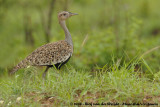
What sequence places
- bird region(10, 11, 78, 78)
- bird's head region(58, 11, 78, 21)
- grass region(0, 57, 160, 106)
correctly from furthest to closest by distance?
1. bird's head region(58, 11, 78, 21)
2. bird region(10, 11, 78, 78)
3. grass region(0, 57, 160, 106)

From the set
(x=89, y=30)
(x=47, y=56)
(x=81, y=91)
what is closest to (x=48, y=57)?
(x=47, y=56)

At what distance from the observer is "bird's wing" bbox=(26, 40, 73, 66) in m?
5.51

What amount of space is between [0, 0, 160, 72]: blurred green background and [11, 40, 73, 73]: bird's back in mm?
317

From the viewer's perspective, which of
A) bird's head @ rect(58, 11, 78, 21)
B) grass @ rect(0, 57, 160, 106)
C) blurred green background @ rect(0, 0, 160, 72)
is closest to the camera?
grass @ rect(0, 57, 160, 106)

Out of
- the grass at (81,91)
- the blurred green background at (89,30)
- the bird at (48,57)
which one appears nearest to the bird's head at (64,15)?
the bird at (48,57)

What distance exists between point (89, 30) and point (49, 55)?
478 cm

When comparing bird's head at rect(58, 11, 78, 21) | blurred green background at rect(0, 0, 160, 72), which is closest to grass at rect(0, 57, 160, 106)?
blurred green background at rect(0, 0, 160, 72)

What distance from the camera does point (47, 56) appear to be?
5.55 meters

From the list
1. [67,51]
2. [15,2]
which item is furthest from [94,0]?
[67,51]

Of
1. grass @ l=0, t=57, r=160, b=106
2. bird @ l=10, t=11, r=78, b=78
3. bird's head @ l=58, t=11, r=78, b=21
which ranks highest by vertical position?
bird's head @ l=58, t=11, r=78, b=21

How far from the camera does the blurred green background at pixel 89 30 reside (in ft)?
27.9

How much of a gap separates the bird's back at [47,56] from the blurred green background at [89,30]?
12.5 inches

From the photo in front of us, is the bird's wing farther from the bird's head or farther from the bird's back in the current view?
the bird's head

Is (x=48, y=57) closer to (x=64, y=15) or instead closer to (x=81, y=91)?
(x=64, y=15)
